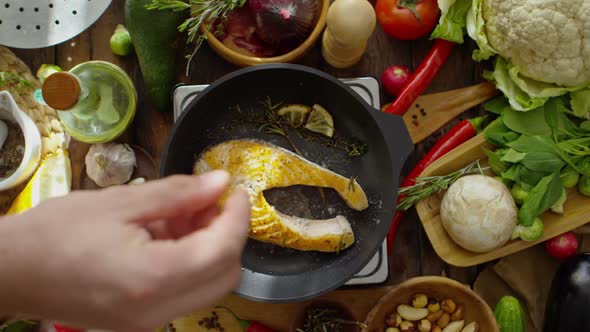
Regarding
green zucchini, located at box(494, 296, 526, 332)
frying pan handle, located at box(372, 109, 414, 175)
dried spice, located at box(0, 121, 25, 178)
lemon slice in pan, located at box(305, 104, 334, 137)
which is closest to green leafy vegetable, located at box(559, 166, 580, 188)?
green zucchini, located at box(494, 296, 526, 332)

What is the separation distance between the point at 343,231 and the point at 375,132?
0.83 feet

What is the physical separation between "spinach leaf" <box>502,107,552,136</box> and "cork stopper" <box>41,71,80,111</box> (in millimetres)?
1054

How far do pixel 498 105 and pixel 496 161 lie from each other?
16cm

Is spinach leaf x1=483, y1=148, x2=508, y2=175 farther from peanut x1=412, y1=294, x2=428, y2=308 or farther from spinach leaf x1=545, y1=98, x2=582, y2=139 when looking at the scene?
peanut x1=412, y1=294, x2=428, y2=308

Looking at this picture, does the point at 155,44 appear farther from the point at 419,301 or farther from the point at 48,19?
the point at 419,301

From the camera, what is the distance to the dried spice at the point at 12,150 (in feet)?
4.57

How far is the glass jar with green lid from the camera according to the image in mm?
1382

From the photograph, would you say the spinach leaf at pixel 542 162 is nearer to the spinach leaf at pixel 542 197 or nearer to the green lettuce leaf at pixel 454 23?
the spinach leaf at pixel 542 197

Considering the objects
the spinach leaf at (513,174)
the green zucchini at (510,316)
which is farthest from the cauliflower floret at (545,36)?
the green zucchini at (510,316)

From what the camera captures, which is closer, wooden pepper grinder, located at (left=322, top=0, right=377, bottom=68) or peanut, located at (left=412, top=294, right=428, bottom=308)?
wooden pepper grinder, located at (left=322, top=0, right=377, bottom=68)

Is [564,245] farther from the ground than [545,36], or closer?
closer

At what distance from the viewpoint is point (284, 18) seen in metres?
1.29

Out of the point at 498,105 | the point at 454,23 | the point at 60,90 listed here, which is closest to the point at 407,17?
the point at 454,23

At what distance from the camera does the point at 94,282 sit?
51cm
